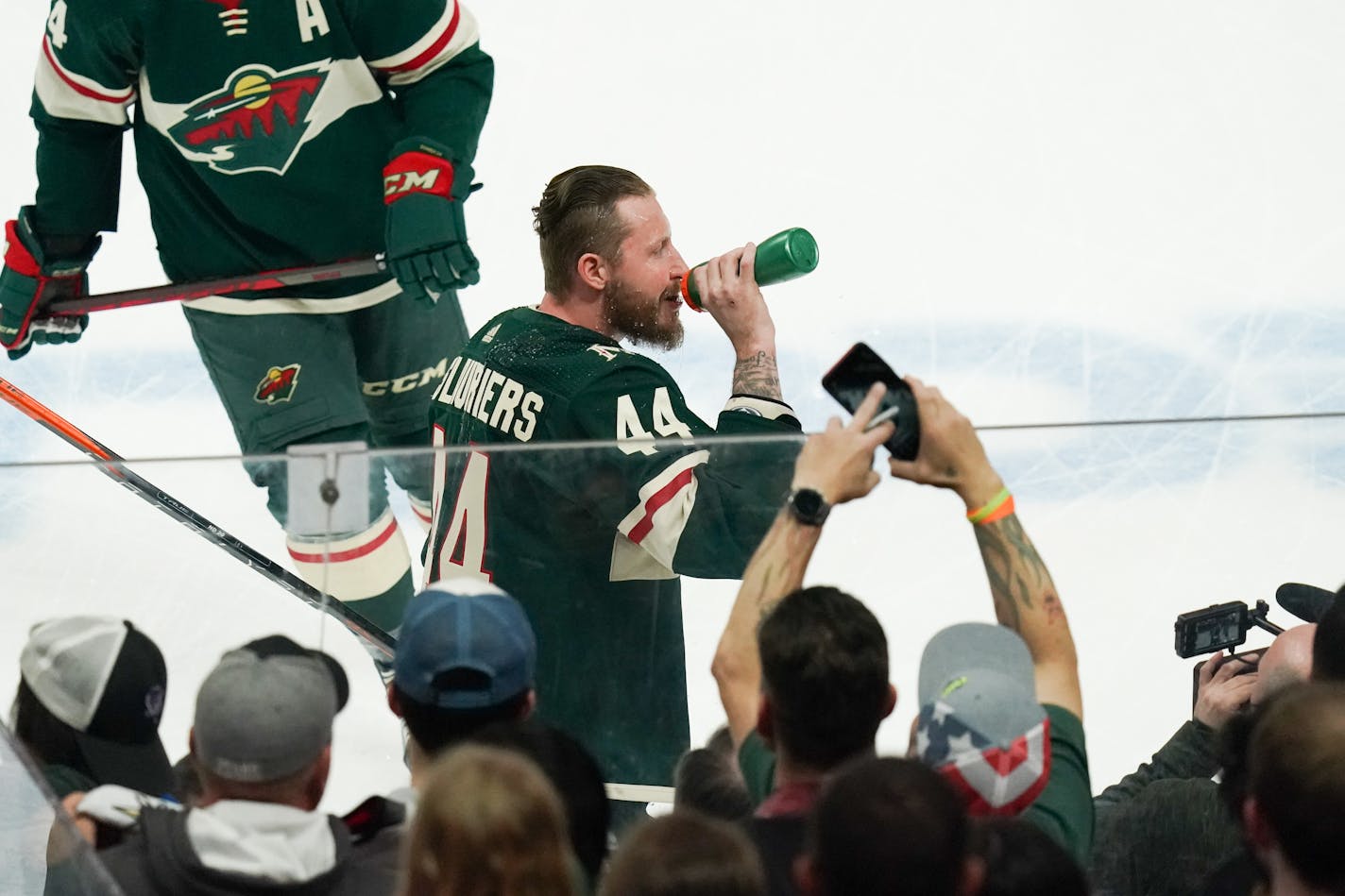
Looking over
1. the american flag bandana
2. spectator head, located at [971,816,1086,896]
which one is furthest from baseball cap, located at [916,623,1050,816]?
spectator head, located at [971,816,1086,896]

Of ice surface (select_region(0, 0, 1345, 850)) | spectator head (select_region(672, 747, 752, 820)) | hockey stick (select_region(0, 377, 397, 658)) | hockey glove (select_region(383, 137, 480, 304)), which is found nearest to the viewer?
spectator head (select_region(672, 747, 752, 820))

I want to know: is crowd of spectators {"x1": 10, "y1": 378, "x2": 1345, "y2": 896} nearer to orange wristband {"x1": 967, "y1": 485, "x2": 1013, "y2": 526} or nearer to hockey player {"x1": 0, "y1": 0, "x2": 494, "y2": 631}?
orange wristband {"x1": 967, "y1": 485, "x2": 1013, "y2": 526}

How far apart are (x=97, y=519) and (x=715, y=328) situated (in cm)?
247

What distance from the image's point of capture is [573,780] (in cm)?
156

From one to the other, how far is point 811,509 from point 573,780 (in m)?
0.47

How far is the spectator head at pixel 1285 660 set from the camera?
6.24 feet

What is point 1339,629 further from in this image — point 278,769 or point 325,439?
point 325,439

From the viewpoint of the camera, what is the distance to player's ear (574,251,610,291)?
9.79 feet

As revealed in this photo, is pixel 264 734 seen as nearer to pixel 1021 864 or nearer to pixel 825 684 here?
pixel 825 684

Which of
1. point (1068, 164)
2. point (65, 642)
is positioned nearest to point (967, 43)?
point (1068, 164)

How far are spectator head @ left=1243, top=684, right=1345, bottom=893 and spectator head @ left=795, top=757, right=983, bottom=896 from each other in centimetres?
22

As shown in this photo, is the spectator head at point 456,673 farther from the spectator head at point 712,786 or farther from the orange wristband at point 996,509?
the orange wristband at point 996,509

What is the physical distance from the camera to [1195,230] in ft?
14.2

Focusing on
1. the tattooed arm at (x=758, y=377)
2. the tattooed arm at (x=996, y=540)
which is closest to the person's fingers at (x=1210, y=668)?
the tattooed arm at (x=996, y=540)
